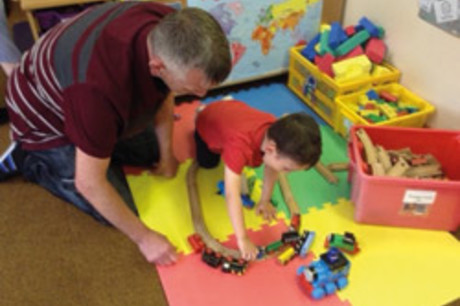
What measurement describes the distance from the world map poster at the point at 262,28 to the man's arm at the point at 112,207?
1.00m

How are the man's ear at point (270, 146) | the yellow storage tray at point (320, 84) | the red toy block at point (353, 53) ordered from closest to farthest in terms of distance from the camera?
the man's ear at point (270, 146) → the yellow storage tray at point (320, 84) → the red toy block at point (353, 53)

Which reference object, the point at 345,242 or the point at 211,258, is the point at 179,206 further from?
the point at 345,242

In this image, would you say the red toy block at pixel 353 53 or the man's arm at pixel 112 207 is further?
the red toy block at pixel 353 53

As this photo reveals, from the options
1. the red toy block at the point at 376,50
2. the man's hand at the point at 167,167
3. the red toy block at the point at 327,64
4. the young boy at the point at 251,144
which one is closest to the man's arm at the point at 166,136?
the man's hand at the point at 167,167

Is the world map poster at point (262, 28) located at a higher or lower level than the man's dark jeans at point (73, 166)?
higher

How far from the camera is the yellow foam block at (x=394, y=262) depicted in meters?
1.24

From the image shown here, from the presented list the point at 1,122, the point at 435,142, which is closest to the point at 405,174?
the point at 435,142

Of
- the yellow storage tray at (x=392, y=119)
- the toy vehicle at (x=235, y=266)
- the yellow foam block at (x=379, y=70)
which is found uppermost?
the yellow foam block at (x=379, y=70)

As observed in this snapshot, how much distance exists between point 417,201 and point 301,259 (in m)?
0.42

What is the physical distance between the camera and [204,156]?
1620mm

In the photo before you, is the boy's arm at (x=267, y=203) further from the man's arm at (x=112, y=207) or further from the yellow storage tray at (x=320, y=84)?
the yellow storage tray at (x=320, y=84)

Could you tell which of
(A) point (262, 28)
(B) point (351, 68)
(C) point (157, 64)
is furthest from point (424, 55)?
(C) point (157, 64)

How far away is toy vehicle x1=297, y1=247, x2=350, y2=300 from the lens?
122 cm

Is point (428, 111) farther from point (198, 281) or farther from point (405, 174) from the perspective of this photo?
point (198, 281)
